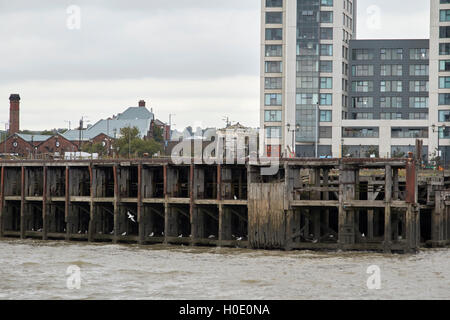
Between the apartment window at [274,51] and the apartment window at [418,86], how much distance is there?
64.5 feet

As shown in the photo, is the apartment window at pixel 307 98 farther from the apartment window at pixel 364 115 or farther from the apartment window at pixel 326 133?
the apartment window at pixel 364 115

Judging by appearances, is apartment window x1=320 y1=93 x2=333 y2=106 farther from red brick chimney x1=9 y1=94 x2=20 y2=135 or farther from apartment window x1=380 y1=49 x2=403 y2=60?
red brick chimney x1=9 y1=94 x2=20 y2=135

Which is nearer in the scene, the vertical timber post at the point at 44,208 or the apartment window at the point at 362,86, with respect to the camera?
the vertical timber post at the point at 44,208

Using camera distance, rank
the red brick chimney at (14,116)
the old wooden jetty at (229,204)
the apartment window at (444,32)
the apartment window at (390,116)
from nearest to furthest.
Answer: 1. the old wooden jetty at (229,204)
2. the apartment window at (444,32)
3. the apartment window at (390,116)
4. the red brick chimney at (14,116)

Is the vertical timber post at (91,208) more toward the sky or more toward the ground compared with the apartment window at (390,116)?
more toward the ground

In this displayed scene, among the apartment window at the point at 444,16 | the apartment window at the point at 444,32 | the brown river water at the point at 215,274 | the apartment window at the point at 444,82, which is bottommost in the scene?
the brown river water at the point at 215,274

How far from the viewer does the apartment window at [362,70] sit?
4405 inches

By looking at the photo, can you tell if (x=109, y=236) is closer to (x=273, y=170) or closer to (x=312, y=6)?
(x=273, y=170)

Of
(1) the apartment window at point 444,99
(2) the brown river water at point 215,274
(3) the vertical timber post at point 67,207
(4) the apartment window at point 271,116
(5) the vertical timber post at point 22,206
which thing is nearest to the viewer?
(2) the brown river water at point 215,274

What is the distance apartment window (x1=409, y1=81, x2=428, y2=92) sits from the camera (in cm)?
11225

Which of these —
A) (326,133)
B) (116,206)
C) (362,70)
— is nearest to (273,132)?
(326,133)

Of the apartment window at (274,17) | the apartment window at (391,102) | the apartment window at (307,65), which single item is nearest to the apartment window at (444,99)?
the apartment window at (391,102)

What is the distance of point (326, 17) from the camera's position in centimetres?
10369
